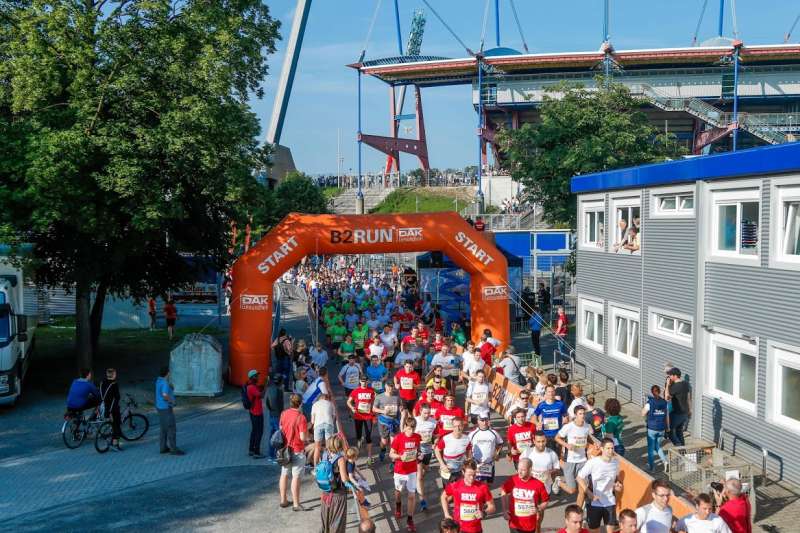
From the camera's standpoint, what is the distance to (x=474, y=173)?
71.2 metres

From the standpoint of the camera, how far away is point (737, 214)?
13.7m

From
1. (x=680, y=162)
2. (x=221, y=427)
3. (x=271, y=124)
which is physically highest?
(x=271, y=124)

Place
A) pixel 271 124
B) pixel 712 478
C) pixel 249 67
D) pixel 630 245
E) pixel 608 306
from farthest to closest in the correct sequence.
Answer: pixel 271 124 → pixel 249 67 → pixel 608 306 → pixel 630 245 → pixel 712 478

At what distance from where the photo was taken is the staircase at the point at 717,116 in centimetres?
5216

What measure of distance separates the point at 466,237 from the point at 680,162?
22.7ft

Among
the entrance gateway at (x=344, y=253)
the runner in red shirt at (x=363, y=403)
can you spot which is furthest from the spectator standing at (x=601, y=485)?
the entrance gateway at (x=344, y=253)

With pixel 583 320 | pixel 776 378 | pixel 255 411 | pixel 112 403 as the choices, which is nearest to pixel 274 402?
pixel 255 411

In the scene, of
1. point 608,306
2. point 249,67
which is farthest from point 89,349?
→ point 608,306

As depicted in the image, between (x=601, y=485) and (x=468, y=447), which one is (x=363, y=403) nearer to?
(x=468, y=447)

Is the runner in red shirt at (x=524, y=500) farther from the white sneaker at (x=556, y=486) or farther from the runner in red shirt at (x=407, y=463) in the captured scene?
the white sneaker at (x=556, y=486)

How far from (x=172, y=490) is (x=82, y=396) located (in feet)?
10.9

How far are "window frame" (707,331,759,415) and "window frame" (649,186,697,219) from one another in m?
2.47

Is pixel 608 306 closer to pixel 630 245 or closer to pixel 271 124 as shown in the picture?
pixel 630 245

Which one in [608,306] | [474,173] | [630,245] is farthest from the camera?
[474,173]
